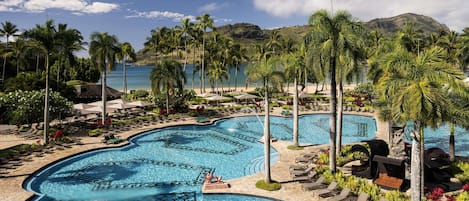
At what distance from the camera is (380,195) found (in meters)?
15.4

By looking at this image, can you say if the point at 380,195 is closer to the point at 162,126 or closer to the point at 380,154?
the point at 380,154

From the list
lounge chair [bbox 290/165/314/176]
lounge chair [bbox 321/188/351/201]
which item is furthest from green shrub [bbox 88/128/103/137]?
lounge chair [bbox 321/188/351/201]

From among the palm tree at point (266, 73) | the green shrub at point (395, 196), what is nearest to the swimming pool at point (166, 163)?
the palm tree at point (266, 73)

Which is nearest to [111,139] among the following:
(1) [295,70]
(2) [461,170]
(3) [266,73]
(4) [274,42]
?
(1) [295,70]

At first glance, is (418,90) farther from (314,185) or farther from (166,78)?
(166,78)

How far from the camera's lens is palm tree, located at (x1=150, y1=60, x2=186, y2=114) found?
1527 inches

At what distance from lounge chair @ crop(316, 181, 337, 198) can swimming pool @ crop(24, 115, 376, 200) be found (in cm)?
609

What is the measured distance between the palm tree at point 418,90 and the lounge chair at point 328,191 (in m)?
4.49

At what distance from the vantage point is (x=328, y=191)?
53.2 ft

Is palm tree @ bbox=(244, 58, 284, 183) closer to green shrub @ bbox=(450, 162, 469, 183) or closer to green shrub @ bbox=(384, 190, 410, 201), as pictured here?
green shrub @ bbox=(384, 190, 410, 201)

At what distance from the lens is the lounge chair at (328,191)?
16.0 metres

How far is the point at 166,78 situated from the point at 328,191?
2681cm

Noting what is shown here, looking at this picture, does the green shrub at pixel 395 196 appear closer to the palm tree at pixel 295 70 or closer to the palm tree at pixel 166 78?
the palm tree at pixel 295 70

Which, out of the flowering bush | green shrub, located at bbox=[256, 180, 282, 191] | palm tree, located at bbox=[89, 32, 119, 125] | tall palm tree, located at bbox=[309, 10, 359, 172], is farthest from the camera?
palm tree, located at bbox=[89, 32, 119, 125]
